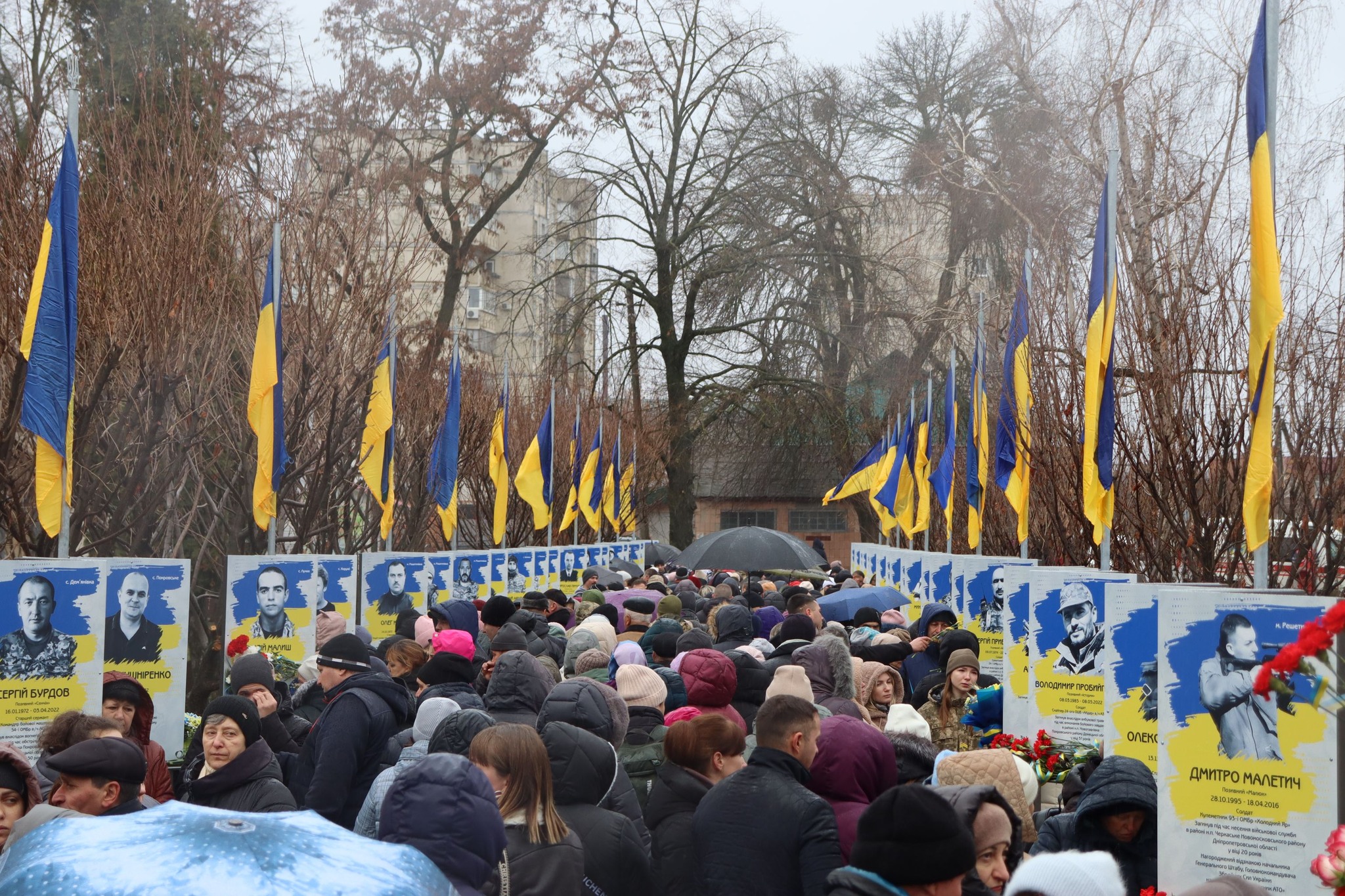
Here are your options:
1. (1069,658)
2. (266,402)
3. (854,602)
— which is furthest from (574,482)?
(1069,658)

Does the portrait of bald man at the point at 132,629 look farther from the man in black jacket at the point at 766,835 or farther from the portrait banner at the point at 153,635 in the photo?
the man in black jacket at the point at 766,835

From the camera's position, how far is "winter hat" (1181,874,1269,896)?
391 cm

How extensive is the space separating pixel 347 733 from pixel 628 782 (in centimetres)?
127

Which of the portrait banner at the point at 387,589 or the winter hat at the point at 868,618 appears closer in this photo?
the winter hat at the point at 868,618

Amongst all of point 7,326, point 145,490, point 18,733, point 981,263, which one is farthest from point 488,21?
point 18,733

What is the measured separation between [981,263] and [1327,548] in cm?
2370

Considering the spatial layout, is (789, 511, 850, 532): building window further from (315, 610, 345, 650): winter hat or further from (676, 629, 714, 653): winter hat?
(676, 629, 714, 653): winter hat

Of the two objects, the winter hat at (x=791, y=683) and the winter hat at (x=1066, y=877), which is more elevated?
the winter hat at (x=791, y=683)

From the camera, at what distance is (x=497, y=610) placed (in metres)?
11.5

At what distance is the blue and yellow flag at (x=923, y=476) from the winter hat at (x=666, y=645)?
1482 centimetres

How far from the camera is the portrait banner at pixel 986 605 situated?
12.1 meters

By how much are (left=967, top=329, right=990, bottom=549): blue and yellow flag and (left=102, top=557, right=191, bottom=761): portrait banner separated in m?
10.4

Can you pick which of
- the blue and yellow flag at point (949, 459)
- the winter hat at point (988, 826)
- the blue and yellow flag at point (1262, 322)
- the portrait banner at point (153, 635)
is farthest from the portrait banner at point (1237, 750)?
the blue and yellow flag at point (949, 459)

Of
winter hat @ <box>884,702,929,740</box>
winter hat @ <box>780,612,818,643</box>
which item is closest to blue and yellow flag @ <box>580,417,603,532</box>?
winter hat @ <box>780,612,818,643</box>
